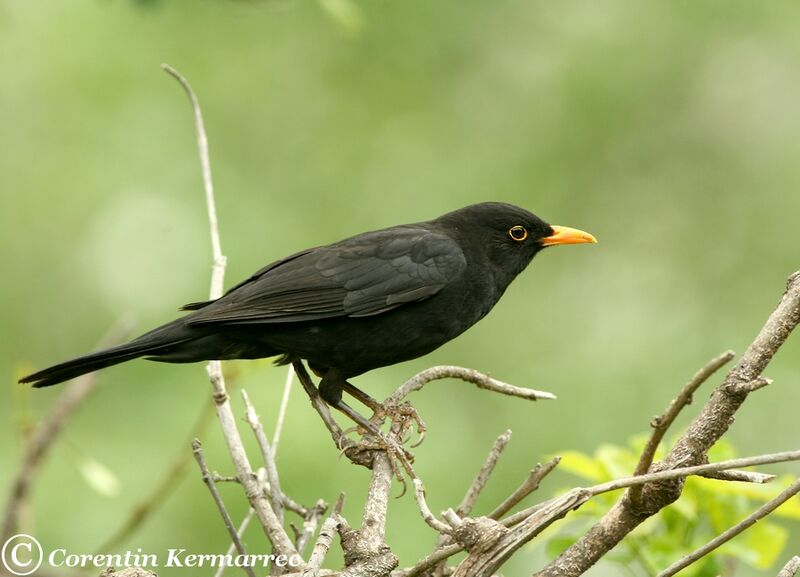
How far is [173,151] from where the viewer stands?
8500mm

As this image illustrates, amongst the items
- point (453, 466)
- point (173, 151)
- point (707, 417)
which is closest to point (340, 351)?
point (453, 466)

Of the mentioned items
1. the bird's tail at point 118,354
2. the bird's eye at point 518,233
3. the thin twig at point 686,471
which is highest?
the bird's eye at point 518,233

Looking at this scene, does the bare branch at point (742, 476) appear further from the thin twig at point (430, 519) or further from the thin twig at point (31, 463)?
the thin twig at point (31, 463)

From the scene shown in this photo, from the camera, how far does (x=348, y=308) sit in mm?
4766

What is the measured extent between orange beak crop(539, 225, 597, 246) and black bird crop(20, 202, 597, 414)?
304 mm

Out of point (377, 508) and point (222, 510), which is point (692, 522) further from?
point (222, 510)

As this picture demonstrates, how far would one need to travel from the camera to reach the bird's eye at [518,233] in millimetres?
5345

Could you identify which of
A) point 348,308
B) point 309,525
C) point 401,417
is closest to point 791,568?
point 309,525

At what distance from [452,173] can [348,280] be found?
14.0 feet

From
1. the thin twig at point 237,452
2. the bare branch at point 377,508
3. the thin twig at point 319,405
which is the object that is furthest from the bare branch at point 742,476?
the thin twig at point 319,405

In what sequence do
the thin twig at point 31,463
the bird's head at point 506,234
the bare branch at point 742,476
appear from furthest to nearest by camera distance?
the bird's head at point 506,234 < the bare branch at point 742,476 < the thin twig at point 31,463

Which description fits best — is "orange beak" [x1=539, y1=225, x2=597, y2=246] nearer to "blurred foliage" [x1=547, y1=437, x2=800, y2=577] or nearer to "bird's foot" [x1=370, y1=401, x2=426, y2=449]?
"bird's foot" [x1=370, y1=401, x2=426, y2=449]

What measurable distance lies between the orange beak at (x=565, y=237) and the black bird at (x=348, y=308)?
0.30 m

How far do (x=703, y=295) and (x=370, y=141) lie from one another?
2.94m
